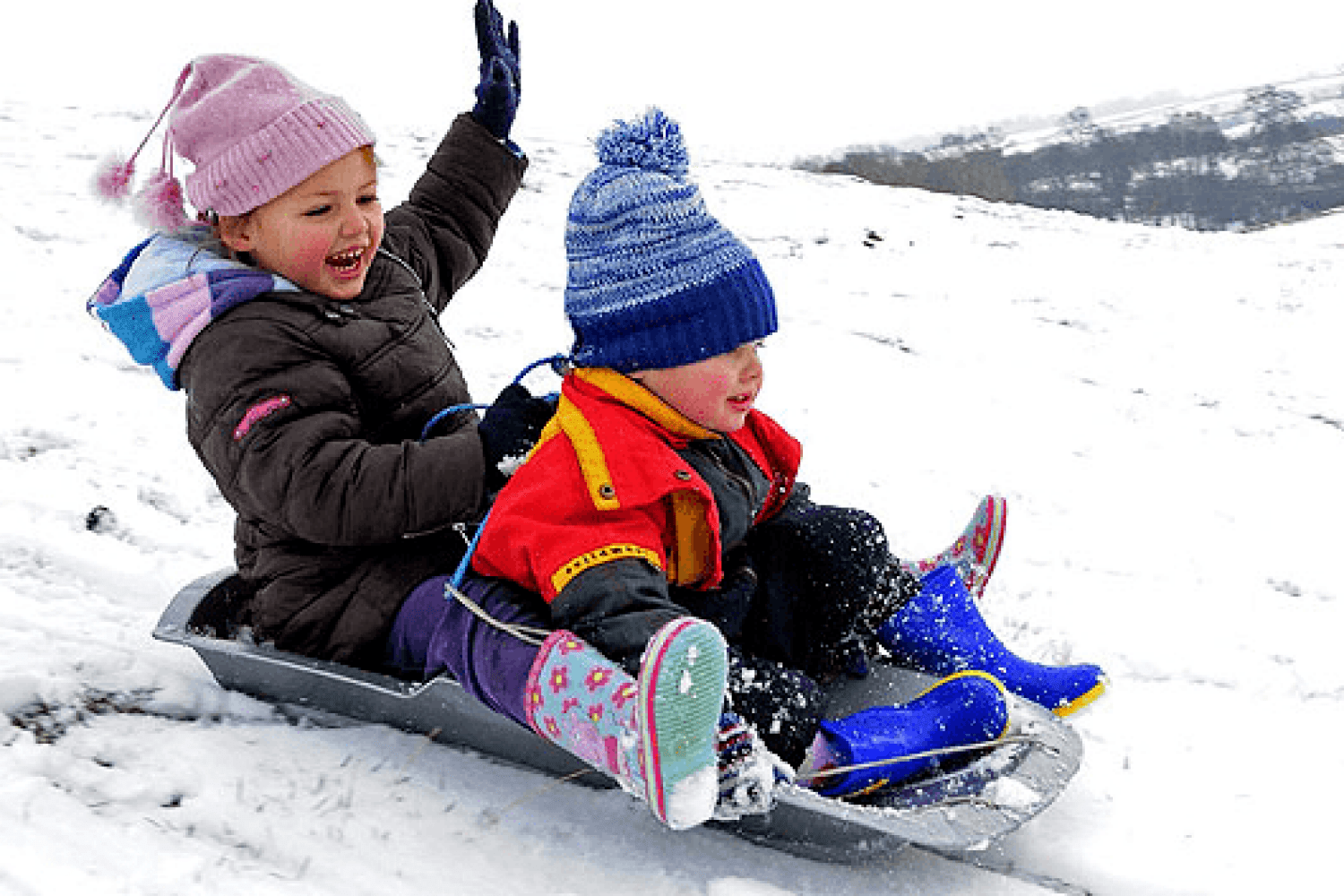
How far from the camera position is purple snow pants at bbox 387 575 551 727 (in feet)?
6.68

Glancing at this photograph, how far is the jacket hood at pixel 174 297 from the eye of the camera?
2.39m

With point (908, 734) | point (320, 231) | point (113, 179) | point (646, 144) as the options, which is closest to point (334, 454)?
point (320, 231)

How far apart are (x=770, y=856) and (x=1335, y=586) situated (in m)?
2.88

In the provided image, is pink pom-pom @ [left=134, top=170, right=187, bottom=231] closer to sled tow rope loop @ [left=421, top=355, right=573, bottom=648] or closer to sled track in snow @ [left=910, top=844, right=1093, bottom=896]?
sled tow rope loop @ [left=421, top=355, right=573, bottom=648]

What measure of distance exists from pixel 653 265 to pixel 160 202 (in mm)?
1185

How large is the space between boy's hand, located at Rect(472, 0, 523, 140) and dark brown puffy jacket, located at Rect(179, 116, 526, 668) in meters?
0.75

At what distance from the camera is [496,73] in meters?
3.17

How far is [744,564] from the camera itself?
242 centimetres

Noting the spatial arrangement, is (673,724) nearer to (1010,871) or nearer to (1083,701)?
(1010,871)

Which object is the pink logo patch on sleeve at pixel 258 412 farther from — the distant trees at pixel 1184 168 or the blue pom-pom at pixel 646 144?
the distant trees at pixel 1184 168

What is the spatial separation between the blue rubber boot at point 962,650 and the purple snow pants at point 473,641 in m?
0.91

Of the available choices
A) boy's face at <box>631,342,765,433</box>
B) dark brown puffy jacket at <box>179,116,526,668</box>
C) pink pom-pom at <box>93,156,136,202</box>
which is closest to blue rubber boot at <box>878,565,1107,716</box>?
boy's face at <box>631,342,765,433</box>

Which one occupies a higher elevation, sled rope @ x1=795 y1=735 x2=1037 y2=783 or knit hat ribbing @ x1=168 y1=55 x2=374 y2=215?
knit hat ribbing @ x1=168 y1=55 x2=374 y2=215

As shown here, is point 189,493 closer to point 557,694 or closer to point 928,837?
point 557,694
